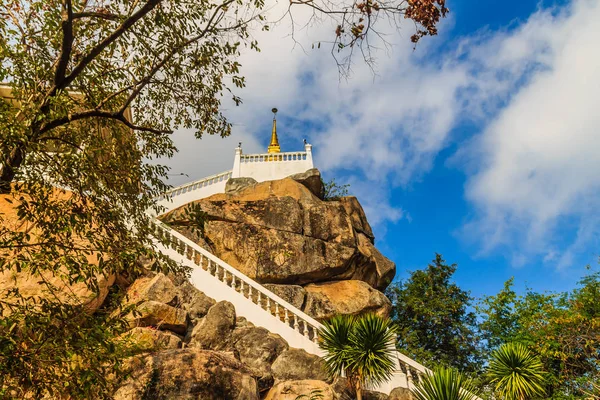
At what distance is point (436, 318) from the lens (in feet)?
84.4

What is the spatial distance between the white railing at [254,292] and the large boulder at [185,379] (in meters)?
4.64

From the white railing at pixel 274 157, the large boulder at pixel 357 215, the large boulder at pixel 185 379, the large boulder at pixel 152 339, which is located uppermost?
the white railing at pixel 274 157

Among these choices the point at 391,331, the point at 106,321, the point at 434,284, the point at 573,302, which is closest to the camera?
the point at 106,321

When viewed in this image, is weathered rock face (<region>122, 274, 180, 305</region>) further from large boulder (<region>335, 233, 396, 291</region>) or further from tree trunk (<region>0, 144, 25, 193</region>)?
large boulder (<region>335, 233, 396, 291</region>)

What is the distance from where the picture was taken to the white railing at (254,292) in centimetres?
1380

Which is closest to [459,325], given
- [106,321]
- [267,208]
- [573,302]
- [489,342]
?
[489,342]

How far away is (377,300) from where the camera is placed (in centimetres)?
1920

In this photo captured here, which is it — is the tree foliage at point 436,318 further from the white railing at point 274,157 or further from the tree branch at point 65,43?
the tree branch at point 65,43

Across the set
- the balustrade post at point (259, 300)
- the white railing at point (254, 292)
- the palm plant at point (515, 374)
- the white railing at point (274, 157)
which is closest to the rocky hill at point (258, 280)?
the balustrade post at point (259, 300)

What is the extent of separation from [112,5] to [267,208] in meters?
14.5

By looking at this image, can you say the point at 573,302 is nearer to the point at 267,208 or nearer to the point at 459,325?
the point at 459,325

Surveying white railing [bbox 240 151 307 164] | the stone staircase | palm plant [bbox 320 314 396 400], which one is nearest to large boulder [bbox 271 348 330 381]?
palm plant [bbox 320 314 396 400]

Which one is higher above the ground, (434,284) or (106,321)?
(434,284)

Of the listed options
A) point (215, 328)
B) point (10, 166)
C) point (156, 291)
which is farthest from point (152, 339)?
point (10, 166)
